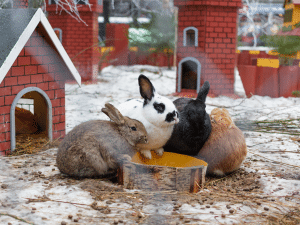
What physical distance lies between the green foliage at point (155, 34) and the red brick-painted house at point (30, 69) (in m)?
5.99

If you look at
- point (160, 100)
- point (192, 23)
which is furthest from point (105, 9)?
point (160, 100)

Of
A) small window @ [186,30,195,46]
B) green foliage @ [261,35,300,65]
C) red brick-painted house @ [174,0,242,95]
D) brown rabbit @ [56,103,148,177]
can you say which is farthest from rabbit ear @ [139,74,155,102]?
green foliage @ [261,35,300,65]

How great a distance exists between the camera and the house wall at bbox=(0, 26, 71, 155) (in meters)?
2.88

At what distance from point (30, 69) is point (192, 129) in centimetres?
156

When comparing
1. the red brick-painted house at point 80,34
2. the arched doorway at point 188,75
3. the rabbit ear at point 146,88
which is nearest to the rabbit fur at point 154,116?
the rabbit ear at point 146,88

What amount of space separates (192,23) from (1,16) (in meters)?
3.78

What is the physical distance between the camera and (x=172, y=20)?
9188 mm

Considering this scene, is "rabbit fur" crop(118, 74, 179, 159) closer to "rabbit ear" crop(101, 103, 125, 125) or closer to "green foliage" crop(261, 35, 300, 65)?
"rabbit ear" crop(101, 103, 125, 125)

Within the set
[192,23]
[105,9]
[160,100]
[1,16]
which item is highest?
[105,9]

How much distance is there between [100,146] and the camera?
7.47 ft

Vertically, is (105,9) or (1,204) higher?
(105,9)

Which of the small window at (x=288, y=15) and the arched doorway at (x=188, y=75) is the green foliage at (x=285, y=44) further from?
the small window at (x=288, y=15)

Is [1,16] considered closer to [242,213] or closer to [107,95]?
[242,213]

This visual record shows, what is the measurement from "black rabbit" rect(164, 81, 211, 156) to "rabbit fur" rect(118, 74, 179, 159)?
0.30ft
